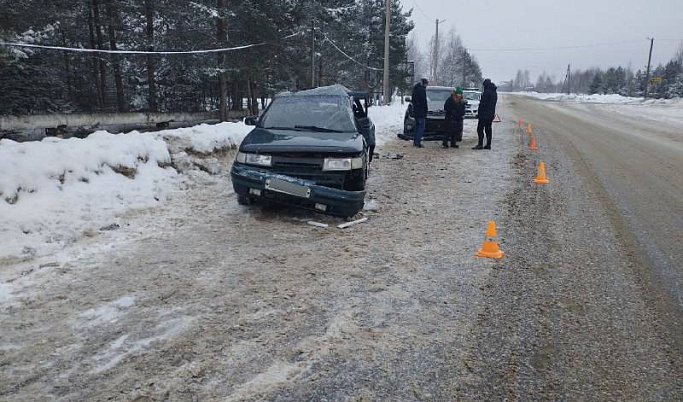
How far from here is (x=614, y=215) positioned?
6.73 m

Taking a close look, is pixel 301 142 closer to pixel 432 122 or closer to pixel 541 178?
pixel 541 178

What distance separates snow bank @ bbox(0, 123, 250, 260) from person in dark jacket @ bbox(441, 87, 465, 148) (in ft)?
26.1

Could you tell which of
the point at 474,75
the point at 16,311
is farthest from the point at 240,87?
the point at 474,75

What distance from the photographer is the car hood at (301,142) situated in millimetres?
6383

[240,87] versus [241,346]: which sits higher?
[240,87]

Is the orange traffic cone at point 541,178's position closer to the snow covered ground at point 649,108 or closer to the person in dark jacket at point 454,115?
the person in dark jacket at point 454,115

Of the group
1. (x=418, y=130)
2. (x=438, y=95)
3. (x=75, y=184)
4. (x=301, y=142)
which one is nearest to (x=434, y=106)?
(x=438, y=95)

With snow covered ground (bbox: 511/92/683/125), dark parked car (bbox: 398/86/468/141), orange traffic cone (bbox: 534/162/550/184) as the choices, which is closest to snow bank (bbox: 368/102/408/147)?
dark parked car (bbox: 398/86/468/141)

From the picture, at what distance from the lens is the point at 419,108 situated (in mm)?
13828

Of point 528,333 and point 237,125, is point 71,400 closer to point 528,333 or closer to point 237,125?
point 528,333

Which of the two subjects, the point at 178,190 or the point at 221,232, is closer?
the point at 221,232

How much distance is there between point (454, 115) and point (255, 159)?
869 cm

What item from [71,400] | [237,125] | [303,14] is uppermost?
[303,14]

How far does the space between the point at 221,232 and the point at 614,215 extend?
5.40 meters
